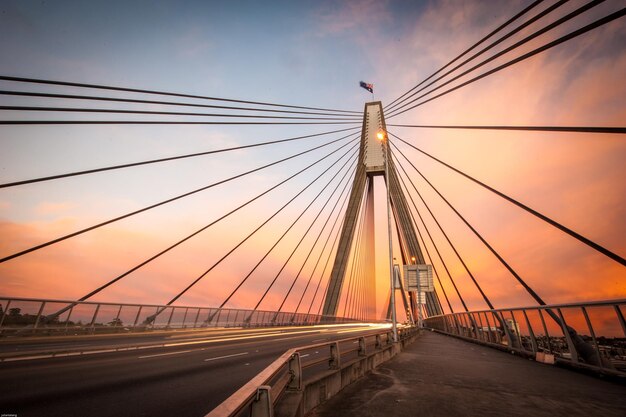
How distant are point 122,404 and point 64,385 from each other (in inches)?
89.1

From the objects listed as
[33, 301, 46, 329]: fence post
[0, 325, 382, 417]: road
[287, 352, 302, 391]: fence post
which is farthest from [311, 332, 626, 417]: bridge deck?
[33, 301, 46, 329]: fence post

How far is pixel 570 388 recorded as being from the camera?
7316 mm

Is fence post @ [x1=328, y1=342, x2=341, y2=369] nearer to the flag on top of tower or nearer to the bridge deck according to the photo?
the bridge deck

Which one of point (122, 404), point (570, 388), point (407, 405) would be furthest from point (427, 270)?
point (122, 404)

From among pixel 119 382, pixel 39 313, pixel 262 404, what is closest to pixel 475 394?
pixel 262 404

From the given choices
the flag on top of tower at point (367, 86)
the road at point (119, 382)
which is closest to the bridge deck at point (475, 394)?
the road at point (119, 382)

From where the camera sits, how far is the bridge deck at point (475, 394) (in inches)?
212

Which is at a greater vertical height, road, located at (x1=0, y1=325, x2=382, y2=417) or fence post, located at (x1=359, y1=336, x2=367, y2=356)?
fence post, located at (x1=359, y1=336, x2=367, y2=356)

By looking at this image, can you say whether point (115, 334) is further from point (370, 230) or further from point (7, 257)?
point (370, 230)

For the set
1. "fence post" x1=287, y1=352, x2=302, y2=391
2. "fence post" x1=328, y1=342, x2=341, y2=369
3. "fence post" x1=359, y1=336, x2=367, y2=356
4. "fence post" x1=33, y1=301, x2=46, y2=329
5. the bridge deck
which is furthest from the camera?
"fence post" x1=33, y1=301, x2=46, y2=329

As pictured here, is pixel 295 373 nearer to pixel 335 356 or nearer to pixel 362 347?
pixel 335 356

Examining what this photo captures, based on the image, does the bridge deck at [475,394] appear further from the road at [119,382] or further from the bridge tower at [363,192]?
the bridge tower at [363,192]

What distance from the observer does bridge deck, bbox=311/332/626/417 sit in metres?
5.38

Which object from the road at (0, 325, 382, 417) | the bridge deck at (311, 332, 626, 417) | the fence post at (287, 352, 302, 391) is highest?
the fence post at (287, 352, 302, 391)
